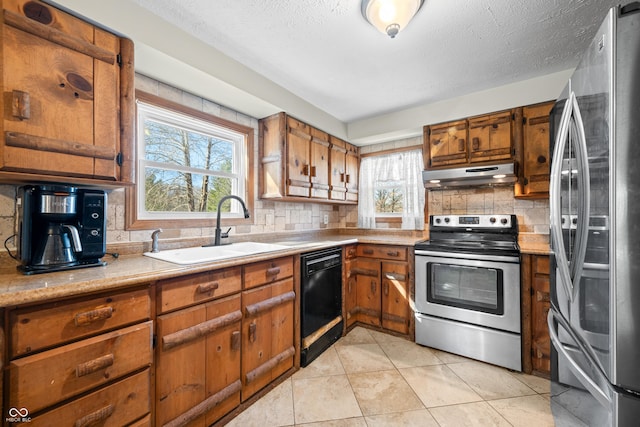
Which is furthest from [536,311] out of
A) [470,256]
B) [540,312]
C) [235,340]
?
[235,340]

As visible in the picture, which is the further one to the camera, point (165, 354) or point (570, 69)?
point (570, 69)

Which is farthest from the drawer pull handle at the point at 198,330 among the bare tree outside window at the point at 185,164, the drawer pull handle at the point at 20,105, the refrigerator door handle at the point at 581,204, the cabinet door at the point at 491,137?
the cabinet door at the point at 491,137

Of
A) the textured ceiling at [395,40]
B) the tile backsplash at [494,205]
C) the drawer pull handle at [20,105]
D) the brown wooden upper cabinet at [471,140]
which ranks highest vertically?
the textured ceiling at [395,40]

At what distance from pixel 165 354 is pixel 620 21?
7.14ft

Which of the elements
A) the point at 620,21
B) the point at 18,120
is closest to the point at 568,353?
the point at 620,21

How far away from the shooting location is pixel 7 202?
1.36 meters

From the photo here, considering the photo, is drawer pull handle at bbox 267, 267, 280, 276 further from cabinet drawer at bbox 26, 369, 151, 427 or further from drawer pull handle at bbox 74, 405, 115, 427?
drawer pull handle at bbox 74, 405, 115, 427

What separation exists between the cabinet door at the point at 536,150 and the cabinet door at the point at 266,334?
230cm

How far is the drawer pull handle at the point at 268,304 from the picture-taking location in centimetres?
170

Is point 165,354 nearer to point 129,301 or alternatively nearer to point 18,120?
point 129,301

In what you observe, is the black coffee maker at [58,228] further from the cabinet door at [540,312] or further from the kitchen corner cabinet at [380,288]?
the cabinet door at [540,312]

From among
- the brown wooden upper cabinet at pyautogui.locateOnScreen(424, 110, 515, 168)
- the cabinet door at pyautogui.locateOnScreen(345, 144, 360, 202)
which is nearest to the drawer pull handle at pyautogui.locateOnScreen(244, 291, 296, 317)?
the cabinet door at pyautogui.locateOnScreen(345, 144, 360, 202)

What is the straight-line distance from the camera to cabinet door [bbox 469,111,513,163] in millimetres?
2463

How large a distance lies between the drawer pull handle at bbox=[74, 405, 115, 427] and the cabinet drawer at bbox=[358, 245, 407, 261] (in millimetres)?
2261
